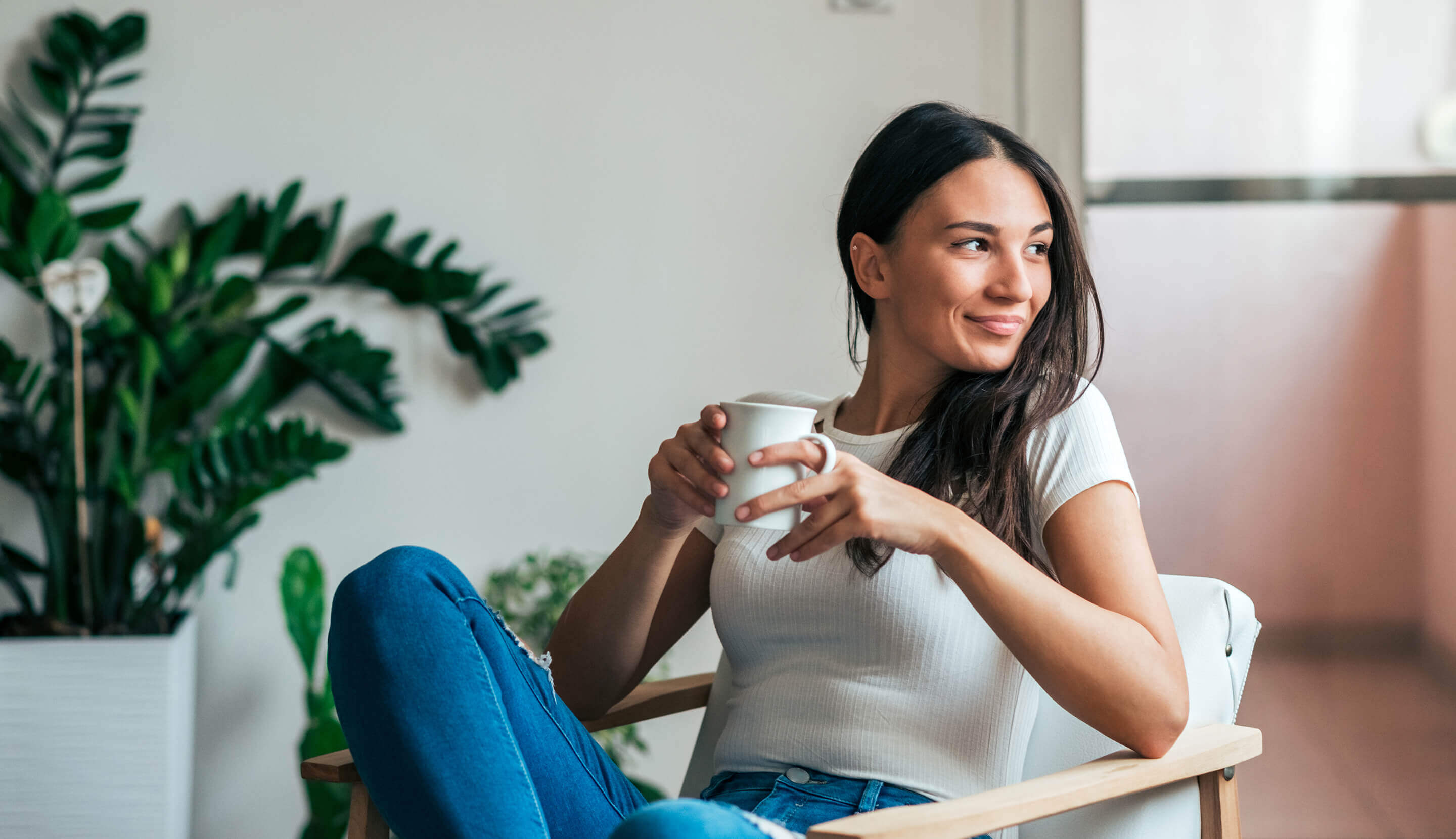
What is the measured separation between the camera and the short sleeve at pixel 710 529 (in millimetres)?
1342

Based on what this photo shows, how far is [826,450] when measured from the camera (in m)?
0.87

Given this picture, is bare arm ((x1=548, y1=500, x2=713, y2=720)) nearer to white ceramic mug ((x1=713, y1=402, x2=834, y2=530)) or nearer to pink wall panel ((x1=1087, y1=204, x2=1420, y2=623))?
white ceramic mug ((x1=713, y1=402, x2=834, y2=530))

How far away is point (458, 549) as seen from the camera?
2312 millimetres

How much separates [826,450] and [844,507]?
1.9 inches

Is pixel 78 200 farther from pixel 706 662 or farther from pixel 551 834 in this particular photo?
pixel 551 834

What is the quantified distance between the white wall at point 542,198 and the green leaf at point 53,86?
0.49 ft

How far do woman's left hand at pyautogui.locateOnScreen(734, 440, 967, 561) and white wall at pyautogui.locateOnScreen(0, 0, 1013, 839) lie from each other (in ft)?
4.72

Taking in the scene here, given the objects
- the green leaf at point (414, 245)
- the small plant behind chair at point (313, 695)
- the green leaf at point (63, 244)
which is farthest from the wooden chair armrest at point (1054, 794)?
the green leaf at point (63, 244)

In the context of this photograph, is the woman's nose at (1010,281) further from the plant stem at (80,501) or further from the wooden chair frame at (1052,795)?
the plant stem at (80,501)

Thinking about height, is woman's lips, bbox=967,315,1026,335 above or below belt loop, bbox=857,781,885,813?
above

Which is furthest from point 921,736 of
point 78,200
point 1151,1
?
point 78,200

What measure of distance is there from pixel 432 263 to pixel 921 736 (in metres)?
1.55

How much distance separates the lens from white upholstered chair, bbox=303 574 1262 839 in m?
0.83

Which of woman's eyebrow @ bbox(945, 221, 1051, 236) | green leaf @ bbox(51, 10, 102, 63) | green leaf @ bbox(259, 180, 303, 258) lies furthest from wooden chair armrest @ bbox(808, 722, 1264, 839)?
green leaf @ bbox(51, 10, 102, 63)
